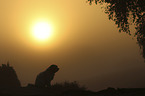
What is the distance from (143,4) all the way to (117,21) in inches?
132

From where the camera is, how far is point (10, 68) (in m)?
25.6

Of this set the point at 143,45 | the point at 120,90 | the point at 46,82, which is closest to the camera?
the point at 120,90

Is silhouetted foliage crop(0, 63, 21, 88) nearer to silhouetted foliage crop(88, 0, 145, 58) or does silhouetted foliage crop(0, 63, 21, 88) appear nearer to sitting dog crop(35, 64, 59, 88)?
sitting dog crop(35, 64, 59, 88)

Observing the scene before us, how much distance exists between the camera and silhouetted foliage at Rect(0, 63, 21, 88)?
2471 centimetres

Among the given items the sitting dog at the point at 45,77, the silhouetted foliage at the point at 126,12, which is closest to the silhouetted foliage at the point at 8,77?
the sitting dog at the point at 45,77

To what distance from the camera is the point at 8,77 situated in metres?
25.0

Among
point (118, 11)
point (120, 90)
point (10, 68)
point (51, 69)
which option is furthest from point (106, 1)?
point (120, 90)

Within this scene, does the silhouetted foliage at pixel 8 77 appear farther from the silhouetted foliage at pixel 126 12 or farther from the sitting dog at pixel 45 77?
the silhouetted foliage at pixel 126 12

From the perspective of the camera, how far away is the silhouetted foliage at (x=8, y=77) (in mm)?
24709

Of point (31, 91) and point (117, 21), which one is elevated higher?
point (117, 21)

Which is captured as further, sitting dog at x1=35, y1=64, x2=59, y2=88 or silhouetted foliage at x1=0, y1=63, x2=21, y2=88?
silhouetted foliage at x1=0, y1=63, x2=21, y2=88

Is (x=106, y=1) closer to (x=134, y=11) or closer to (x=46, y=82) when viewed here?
(x=134, y=11)

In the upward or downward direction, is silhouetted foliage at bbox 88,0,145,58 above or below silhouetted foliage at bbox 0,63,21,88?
above

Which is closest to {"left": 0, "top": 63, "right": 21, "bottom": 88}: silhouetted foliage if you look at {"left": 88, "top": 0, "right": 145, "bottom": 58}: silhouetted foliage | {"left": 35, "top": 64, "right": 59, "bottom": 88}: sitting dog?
{"left": 35, "top": 64, "right": 59, "bottom": 88}: sitting dog
